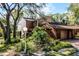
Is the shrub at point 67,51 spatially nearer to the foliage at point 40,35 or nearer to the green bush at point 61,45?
the green bush at point 61,45

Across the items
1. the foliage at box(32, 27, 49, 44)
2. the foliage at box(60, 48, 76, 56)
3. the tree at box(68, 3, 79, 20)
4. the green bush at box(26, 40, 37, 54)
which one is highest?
the tree at box(68, 3, 79, 20)

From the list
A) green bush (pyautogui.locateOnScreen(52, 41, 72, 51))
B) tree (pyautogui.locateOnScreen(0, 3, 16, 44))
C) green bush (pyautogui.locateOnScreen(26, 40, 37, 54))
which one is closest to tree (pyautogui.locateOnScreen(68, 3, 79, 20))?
green bush (pyautogui.locateOnScreen(52, 41, 72, 51))

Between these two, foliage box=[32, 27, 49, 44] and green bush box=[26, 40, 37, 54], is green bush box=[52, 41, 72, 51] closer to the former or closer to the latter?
foliage box=[32, 27, 49, 44]

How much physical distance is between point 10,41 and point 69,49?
0.97 meters

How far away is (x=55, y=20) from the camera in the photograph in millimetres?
3951

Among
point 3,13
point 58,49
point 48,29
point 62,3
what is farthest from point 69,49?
point 3,13

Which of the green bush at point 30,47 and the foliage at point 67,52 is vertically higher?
the green bush at point 30,47

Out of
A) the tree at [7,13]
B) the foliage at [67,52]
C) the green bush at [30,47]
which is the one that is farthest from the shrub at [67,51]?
the tree at [7,13]

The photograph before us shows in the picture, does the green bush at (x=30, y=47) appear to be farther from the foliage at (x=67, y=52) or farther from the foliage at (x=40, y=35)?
the foliage at (x=67, y=52)

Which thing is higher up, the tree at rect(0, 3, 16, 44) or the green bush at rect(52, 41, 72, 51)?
the tree at rect(0, 3, 16, 44)

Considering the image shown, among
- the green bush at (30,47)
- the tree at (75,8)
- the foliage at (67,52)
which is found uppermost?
the tree at (75,8)

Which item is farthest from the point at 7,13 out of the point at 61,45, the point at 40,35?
the point at 61,45

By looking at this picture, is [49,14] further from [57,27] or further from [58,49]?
[58,49]

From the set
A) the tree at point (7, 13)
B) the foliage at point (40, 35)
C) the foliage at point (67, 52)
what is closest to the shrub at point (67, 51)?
the foliage at point (67, 52)
